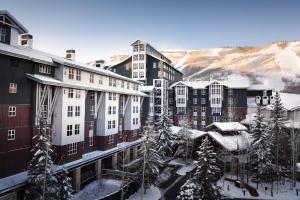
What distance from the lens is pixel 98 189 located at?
30.7 meters

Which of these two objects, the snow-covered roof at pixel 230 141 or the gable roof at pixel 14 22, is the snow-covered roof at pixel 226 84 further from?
the gable roof at pixel 14 22

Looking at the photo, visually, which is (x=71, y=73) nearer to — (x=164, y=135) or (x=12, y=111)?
(x=12, y=111)

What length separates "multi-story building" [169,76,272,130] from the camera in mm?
63312

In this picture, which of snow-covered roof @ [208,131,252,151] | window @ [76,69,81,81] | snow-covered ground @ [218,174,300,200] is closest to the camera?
snow-covered ground @ [218,174,300,200]

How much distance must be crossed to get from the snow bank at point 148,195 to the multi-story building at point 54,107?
691 centimetres

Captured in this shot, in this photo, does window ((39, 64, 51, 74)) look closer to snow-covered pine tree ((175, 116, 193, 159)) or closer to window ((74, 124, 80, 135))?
window ((74, 124, 80, 135))

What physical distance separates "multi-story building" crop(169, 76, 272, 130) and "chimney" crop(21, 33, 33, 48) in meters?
42.9

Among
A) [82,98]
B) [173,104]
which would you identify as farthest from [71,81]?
[173,104]

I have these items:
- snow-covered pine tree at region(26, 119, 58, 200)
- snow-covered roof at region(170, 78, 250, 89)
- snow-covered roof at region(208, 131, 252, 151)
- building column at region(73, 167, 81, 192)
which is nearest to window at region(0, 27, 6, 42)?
snow-covered pine tree at region(26, 119, 58, 200)

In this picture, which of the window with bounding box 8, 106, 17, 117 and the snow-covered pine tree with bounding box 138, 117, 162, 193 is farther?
the snow-covered pine tree with bounding box 138, 117, 162, 193

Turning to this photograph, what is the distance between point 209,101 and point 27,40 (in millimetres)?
47699

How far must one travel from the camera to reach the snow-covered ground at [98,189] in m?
28.5

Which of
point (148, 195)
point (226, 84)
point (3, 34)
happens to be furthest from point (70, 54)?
point (226, 84)

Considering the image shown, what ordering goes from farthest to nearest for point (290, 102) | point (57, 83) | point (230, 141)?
point (290, 102) < point (230, 141) < point (57, 83)
